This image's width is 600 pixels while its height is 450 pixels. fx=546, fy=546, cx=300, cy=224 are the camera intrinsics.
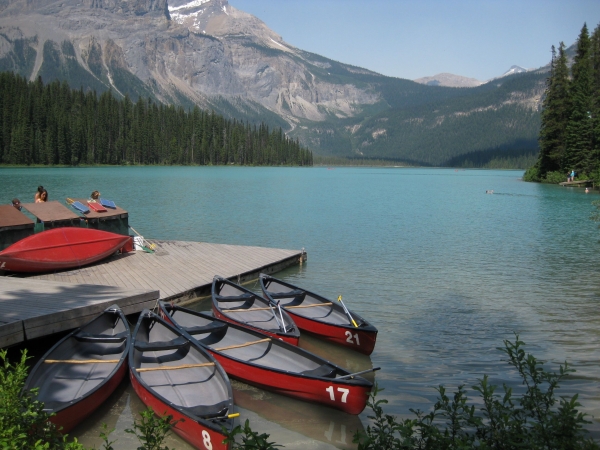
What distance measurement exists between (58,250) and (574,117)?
209 ft

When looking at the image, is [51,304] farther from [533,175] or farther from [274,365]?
[533,175]

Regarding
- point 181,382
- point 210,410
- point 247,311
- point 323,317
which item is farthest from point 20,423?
point 323,317

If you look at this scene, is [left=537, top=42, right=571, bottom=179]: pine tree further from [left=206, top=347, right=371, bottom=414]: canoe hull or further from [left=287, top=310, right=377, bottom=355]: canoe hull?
[left=206, top=347, right=371, bottom=414]: canoe hull

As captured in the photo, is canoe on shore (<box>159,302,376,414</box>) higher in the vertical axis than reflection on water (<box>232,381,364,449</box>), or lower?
higher

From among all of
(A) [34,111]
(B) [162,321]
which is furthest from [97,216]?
(A) [34,111]

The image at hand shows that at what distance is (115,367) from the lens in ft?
29.5

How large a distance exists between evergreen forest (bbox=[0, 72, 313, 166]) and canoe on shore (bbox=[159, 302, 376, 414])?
379ft

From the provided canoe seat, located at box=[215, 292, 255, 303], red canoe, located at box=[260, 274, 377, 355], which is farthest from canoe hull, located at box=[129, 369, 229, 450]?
canoe seat, located at box=[215, 292, 255, 303]

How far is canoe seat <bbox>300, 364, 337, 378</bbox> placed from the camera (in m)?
8.70

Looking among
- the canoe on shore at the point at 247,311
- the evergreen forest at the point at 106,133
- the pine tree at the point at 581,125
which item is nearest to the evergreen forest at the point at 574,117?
the pine tree at the point at 581,125

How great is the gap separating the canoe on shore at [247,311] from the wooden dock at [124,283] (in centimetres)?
127

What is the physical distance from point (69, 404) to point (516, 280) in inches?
607

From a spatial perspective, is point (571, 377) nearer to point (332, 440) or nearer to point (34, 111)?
point (332, 440)

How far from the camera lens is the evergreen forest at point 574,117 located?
62312mm
